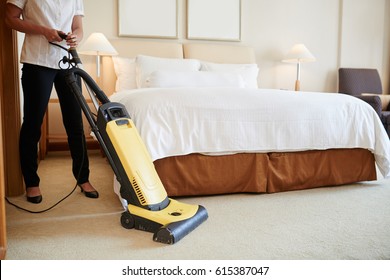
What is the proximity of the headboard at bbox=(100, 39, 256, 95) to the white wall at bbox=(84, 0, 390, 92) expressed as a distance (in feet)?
0.77

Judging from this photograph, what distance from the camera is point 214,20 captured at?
468 centimetres

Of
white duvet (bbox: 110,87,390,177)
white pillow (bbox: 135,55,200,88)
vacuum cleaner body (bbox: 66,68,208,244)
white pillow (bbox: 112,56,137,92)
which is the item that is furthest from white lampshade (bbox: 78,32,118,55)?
vacuum cleaner body (bbox: 66,68,208,244)

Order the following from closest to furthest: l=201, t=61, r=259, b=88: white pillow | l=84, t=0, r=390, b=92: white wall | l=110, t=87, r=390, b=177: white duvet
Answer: l=110, t=87, r=390, b=177: white duvet → l=201, t=61, r=259, b=88: white pillow → l=84, t=0, r=390, b=92: white wall

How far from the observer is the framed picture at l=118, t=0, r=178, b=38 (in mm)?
4379

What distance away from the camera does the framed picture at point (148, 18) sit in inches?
172

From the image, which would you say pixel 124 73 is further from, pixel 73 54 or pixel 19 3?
pixel 73 54

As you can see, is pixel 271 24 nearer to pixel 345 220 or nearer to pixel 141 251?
pixel 345 220

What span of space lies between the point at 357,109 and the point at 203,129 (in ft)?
3.65

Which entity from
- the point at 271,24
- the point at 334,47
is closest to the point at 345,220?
the point at 271,24

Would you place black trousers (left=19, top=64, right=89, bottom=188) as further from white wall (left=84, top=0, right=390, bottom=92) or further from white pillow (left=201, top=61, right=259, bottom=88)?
white wall (left=84, top=0, right=390, bottom=92)

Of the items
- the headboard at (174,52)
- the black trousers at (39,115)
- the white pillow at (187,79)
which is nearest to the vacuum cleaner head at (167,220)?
the black trousers at (39,115)

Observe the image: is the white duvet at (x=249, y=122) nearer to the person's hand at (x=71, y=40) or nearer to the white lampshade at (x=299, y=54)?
the person's hand at (x=71, y=40)


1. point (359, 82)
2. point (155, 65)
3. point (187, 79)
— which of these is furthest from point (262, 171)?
point (359, 82)

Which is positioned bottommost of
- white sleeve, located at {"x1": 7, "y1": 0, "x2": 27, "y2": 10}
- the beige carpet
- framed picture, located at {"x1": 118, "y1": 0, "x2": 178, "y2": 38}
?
the beige carpet
